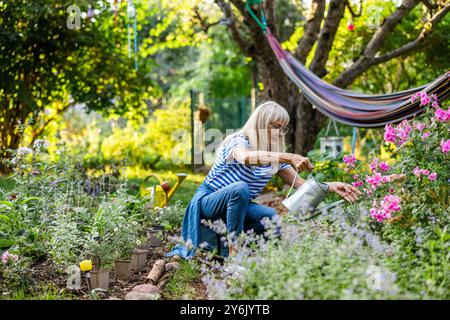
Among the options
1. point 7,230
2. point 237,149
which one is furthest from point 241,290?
point 7,230

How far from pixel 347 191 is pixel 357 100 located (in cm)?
161

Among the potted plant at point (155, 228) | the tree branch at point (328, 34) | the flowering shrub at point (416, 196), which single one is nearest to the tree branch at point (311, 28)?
the tree branch at point (328, 34)

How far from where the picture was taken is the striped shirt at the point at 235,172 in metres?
2.88

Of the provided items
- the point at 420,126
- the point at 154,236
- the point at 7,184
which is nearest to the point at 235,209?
the point at 154,236

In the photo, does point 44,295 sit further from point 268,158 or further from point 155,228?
point 155,228

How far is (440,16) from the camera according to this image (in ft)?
16.6

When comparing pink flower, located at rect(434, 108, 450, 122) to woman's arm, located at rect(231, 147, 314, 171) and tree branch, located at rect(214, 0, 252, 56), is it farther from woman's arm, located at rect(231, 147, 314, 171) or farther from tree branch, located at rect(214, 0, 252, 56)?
tree branch, located at rect(214, 0, 252, 56)

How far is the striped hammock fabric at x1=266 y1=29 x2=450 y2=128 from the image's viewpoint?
348 cm

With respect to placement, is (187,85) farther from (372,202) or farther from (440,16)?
(372,202)

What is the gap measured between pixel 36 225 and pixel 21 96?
310 cm

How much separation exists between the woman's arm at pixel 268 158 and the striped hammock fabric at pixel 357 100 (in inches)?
41.9

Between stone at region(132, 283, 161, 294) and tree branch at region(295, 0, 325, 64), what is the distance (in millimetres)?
3588

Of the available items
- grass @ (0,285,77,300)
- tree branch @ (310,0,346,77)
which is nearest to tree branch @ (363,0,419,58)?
tree branch @ (310,0,346,77)

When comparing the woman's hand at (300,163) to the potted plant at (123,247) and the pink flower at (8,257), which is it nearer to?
the potted plant at (123,247)
